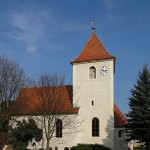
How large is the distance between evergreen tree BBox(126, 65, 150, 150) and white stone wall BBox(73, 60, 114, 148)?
152 inches

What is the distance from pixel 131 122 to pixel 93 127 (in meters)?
6.31

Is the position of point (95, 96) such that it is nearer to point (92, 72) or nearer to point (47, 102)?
point (92, 72)

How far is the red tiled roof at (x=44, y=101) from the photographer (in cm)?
3888

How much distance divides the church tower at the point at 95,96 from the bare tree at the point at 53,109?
1.19 m

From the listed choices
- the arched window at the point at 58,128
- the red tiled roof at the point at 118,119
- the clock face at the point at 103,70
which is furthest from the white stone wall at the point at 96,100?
the arched window at the point at 58,128

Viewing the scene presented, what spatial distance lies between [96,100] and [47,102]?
578 centimetres

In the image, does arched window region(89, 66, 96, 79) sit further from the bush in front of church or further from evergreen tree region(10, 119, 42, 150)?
evergreen tree region(10, 119, 42, 150)

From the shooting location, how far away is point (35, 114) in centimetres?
4191

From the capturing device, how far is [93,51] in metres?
42.5

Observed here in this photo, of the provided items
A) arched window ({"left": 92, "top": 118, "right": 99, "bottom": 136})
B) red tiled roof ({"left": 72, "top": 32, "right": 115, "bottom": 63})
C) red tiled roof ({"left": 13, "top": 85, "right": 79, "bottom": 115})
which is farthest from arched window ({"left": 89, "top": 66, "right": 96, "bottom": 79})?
arched window ({"left": 92, "top": 118, "right": 99, "bottom": 136})

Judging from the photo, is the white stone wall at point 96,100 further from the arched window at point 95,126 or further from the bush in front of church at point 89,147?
the bush in front of church at point 89,147

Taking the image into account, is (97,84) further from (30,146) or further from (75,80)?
(30,146)

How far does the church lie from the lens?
39188mm

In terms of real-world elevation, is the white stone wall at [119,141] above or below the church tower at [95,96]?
below
